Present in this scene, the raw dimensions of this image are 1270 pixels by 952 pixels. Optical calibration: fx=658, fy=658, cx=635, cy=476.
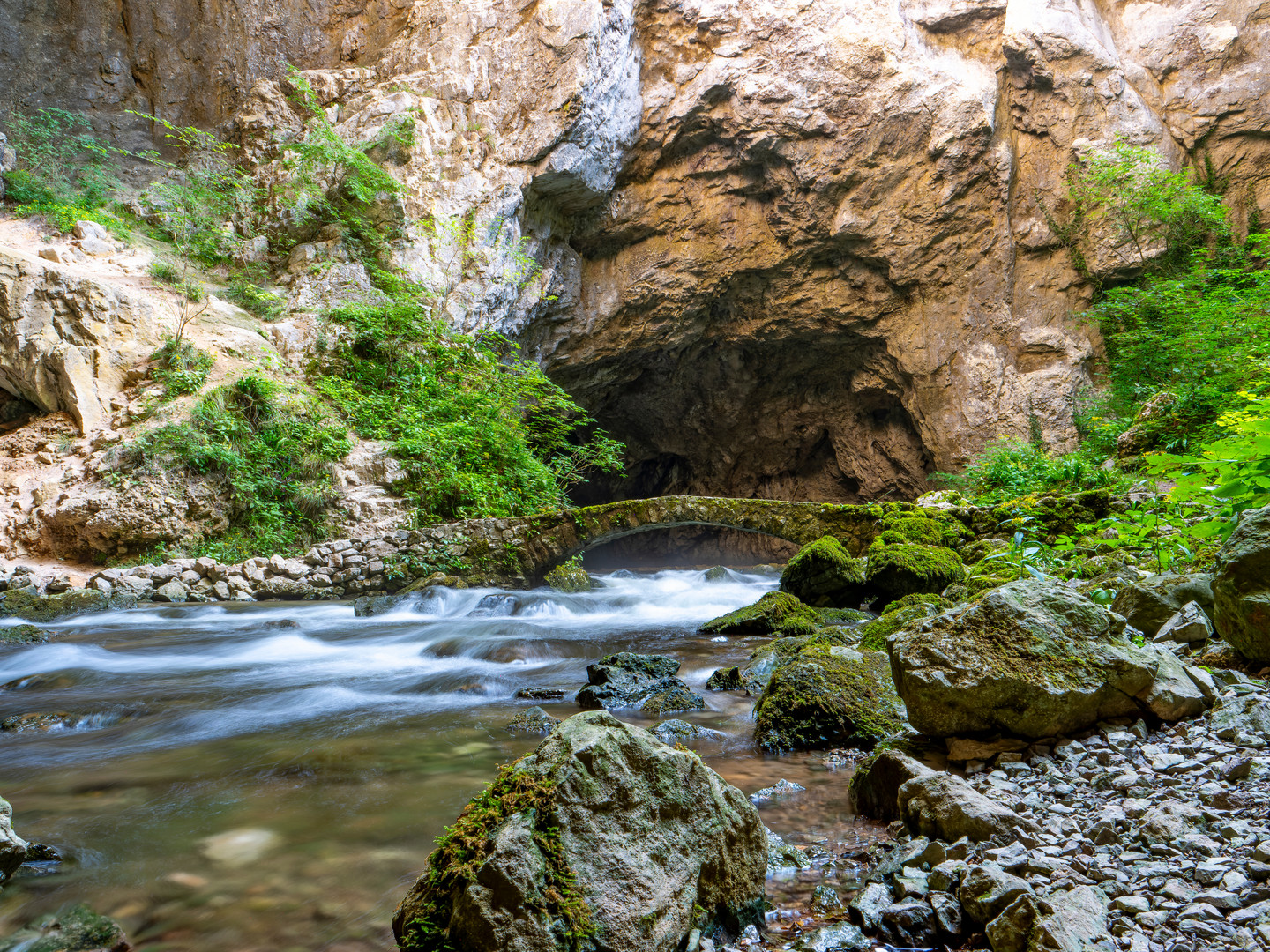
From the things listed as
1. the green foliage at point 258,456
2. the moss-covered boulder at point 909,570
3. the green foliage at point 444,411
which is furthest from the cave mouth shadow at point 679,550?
the moss-covered boulder at point 909,570

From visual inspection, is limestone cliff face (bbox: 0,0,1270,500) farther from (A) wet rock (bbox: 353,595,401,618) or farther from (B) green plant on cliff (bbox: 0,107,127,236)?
(A) wet rock (bbox: 353,595,401,618)

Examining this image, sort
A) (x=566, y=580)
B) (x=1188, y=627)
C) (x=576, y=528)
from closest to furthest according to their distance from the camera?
(x=1188, y=627), (x=576, y=528), (x=566, y=580)

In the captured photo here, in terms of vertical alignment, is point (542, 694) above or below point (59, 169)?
below

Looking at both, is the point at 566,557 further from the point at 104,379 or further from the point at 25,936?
the point at 25,936

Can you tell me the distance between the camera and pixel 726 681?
13.4 feet

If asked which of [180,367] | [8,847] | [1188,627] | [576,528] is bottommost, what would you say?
[576,528]

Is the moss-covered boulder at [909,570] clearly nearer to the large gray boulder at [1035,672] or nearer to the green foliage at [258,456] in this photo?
the large gray boulder at [1035,672]

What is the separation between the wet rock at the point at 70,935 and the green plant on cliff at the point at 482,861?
865 millimetres

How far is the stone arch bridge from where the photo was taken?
9.33 meters

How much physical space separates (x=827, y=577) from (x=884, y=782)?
16.5 feet

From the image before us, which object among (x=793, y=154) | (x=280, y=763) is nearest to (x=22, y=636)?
(x=280, y=763)

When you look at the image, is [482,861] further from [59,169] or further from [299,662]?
[59,169]

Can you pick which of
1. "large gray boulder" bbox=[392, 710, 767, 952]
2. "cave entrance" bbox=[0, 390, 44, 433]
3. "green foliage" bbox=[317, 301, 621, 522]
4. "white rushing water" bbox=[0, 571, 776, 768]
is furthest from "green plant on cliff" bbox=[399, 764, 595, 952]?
"cave entrance" bbox=[0, 390, 44, 433]

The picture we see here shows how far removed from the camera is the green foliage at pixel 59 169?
40.3ft
